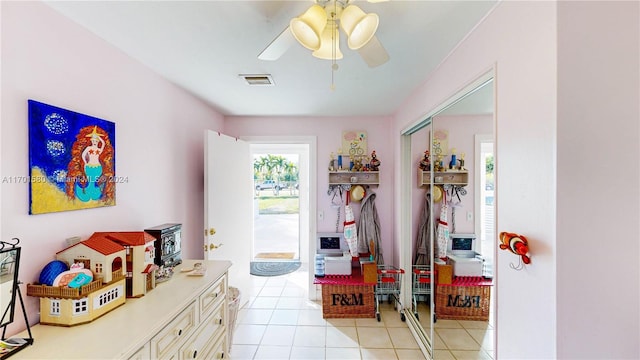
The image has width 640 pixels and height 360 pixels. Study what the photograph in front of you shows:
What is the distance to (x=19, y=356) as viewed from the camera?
2.79 ft

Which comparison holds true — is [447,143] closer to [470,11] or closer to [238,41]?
[470,11]

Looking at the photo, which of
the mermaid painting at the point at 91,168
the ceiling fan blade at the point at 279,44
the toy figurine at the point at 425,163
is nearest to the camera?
the ceiling fan blade at the point at 279,44

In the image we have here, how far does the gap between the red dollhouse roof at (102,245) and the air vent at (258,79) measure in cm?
136

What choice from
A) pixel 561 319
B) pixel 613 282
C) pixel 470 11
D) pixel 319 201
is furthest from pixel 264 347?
pixel 470 11

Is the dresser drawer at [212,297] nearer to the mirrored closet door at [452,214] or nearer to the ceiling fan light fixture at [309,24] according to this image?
the ceiling fan light fixture at [309,24]

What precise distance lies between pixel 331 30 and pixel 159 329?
149 centimetres

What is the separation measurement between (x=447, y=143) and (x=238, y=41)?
1.50 metres

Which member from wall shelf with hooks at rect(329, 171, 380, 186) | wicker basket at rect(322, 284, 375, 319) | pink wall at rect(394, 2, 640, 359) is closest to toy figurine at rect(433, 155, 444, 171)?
pink wall at rect(394, 2, 640, 359)

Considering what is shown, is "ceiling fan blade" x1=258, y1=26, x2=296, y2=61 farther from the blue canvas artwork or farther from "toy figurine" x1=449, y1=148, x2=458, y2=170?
"toy figurine" x1=449, y1=148, x2=458, y2=170

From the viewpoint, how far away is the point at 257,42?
56.3 inches

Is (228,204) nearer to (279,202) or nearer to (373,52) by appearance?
(279,202)

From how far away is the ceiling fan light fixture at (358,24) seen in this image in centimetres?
85

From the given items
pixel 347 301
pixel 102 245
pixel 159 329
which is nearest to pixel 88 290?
pixel 102 245

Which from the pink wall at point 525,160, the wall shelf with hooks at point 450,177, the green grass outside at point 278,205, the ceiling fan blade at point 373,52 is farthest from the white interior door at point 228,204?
the pink wall at point 525,160
